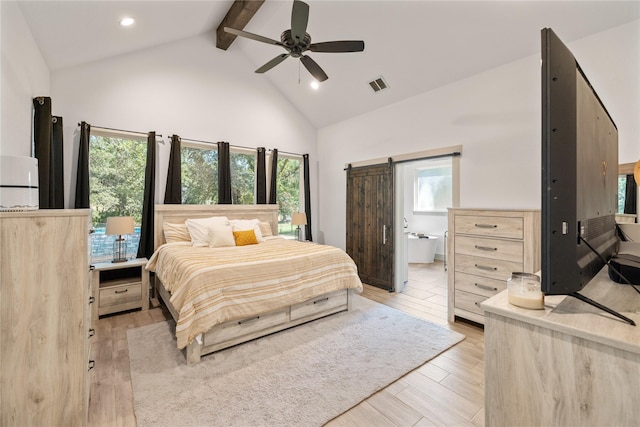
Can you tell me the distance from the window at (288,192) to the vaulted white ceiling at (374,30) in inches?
59.0

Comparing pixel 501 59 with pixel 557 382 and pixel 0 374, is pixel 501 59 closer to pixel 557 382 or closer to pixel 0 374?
pixel 557 382

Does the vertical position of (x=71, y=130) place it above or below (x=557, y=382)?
above

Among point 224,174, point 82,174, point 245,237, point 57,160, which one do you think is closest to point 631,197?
point 245,237

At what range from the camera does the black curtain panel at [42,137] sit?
2744 millimetres

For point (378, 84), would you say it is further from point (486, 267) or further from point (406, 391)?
point (406, 391)

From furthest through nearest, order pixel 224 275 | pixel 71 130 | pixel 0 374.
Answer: pixel 71 130 → pixel 224 275 → pixel 0 374

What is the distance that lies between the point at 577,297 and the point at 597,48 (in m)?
2.95

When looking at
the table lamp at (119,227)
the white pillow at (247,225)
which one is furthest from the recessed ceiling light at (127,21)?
the white pillow at (247,225)

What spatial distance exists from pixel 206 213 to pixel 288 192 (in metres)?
1.60

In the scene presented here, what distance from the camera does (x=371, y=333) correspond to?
2783 millimetres

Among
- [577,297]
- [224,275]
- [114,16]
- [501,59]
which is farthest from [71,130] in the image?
[501,59]

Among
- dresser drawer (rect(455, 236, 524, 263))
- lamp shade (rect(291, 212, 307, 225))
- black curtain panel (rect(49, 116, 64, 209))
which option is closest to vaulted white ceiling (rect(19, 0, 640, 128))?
black curtain panel (rect(49, 116, 64, 209))

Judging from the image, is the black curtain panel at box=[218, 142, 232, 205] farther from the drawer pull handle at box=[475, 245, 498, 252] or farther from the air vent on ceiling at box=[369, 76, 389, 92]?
the drawer pull handle at box=[475, 245, 498, 252]

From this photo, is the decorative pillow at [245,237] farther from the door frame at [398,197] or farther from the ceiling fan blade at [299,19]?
the ceiling fan blade at [299,19]
